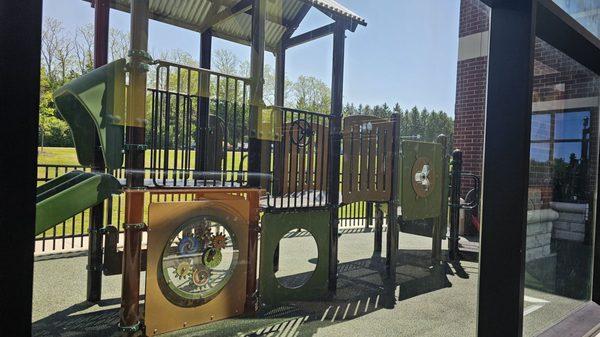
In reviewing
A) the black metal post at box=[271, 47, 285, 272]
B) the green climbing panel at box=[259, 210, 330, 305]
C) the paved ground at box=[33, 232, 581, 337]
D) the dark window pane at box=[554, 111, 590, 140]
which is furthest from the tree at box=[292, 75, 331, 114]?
the dark window pane at box=[554, 111, 590, 140]

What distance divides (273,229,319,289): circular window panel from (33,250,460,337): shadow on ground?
0.10m

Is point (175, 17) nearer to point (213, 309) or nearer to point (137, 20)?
point (137, 20)

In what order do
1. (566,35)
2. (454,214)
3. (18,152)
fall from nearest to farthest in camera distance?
(18,152), (566,35), (454,214)

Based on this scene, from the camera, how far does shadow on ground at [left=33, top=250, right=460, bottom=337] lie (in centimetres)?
223

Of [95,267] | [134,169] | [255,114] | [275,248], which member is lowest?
[95,267]

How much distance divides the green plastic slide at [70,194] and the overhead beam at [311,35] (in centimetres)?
150

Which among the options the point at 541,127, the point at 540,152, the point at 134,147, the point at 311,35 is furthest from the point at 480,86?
the point at 134,147

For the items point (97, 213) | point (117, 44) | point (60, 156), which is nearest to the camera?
point (60, 156)

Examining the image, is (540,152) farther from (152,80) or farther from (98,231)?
(98,231)

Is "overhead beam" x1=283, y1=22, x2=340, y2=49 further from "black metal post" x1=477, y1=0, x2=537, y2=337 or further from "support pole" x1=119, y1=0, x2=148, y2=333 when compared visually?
"black metal post" x1=477, y1=0, x2=537, y2=337

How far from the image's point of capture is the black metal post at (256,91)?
243 centimetres

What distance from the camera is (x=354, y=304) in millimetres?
3041

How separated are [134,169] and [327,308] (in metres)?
1.82

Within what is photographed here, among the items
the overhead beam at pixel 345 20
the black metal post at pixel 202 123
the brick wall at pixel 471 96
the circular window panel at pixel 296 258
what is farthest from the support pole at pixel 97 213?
the brick wall at pixel 471 96
